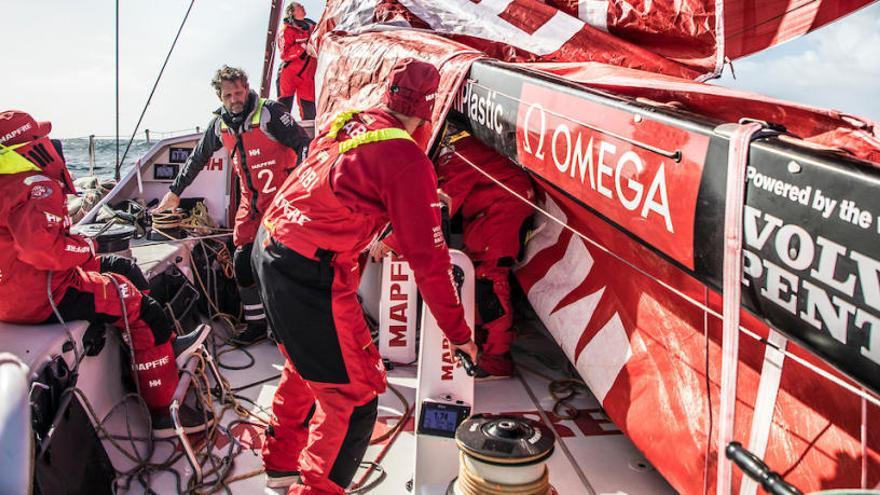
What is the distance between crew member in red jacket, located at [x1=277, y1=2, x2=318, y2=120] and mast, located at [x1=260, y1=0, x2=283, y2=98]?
124 millimetres

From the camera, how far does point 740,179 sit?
1.21 metres

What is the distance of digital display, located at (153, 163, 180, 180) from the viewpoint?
17.9 feet

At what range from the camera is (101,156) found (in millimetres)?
24938

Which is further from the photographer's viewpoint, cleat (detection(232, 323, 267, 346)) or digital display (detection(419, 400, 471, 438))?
cleat (detection(232, 323, 267, 346))

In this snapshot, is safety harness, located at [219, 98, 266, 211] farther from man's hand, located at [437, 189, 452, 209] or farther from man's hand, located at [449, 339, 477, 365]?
man's hand, located at [449, 339, 477, 365]

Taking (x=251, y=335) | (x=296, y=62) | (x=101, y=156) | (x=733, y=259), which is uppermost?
(x=296, y=62)

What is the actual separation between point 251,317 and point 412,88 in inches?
102

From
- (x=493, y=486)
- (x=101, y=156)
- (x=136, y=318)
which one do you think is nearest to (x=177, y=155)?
(x=136, y=318)

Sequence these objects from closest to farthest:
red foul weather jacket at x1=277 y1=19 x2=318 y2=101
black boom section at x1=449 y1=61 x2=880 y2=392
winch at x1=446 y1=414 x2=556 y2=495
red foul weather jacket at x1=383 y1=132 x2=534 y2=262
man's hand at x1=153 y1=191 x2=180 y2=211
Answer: black boom section at x1=449 y1=61 x2=880 y2=392
winch at x1=446 y1=414 x2=556 y2=495
red foul weather jacket at x1=383 y1=132 x2=534 y2=262
man's hand at x1=153 y1=191 x2=180 y2=211
red foul weather jacket at x1=277 y1=19 x2=318 y2=101

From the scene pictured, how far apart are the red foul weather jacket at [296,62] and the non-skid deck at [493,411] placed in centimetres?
490

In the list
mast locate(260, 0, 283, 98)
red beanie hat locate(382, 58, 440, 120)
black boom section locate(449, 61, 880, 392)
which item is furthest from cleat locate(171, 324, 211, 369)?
mast locate(260, 0, 283, 98)

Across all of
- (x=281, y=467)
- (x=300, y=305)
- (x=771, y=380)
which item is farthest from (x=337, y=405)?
(x=771, y=380)

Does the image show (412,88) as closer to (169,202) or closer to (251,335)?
(251,335)

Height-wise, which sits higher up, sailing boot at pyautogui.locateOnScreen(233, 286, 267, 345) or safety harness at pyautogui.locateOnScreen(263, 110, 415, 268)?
safety harness at pyautogui.locateOnScreen(263, 110, 415, 268)
